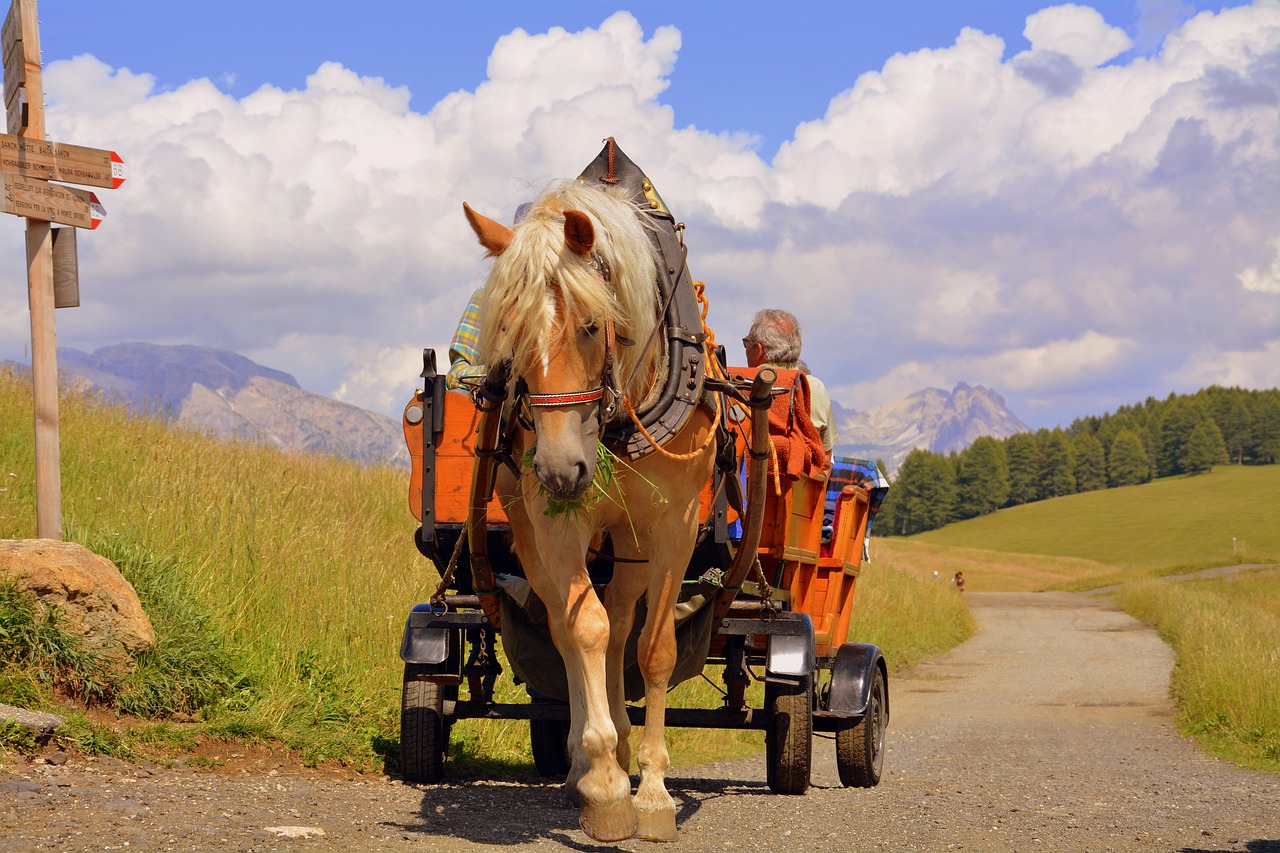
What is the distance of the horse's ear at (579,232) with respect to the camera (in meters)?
3.99

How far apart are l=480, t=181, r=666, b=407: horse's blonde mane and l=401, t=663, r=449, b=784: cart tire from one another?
2.12 meters

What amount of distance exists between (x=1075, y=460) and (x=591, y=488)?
12081 cm

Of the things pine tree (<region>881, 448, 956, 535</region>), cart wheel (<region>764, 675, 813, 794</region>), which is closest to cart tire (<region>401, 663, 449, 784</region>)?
cart wheel (<region>764, 675, 813, 794</region>)

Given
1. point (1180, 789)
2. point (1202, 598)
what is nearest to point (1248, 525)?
point (1202, 598)

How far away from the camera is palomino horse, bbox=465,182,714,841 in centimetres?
388

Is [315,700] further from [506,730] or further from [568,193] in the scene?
[568,193]

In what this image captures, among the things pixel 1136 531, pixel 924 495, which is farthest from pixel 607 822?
pixel 924 495

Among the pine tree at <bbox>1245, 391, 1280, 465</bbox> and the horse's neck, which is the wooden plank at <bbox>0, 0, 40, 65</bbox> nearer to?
the horse's neck

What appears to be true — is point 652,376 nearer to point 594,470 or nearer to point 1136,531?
point 594,470

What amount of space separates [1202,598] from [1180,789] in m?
20.5

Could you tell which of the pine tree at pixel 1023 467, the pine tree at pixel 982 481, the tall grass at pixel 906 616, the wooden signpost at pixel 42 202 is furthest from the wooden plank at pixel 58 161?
the pine tree at pixel 1023 467

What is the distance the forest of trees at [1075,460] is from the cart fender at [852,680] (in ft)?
352

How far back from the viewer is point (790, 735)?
18.4 feet

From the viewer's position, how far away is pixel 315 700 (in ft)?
21.4
